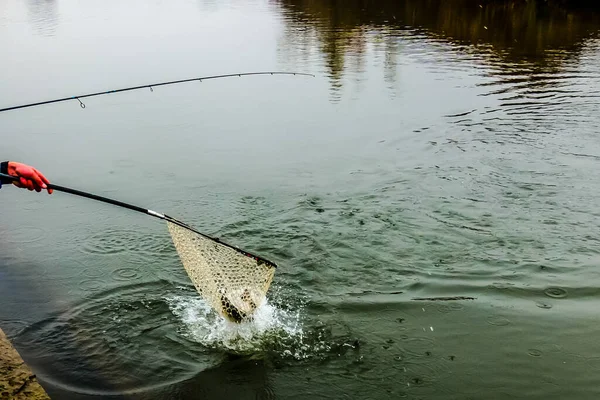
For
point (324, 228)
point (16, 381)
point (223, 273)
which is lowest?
point (324, 228)

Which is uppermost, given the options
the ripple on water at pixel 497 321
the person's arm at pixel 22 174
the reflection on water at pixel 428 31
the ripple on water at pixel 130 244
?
the reflection on water at pixel 428 31

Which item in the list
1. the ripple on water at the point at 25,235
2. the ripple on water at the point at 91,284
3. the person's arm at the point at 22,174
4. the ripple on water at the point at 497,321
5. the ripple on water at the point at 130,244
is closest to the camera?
the person's arm at the point at 22,174

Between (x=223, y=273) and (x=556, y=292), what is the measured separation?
3.44 meters

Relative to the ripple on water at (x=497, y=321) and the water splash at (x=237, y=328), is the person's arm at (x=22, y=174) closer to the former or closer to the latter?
the water splash at (x=237, y=328)

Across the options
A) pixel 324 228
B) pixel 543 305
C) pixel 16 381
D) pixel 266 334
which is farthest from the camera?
pixel 324 228

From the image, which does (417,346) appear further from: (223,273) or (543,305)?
(223,273)

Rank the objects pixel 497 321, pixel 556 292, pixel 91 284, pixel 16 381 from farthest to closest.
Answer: pixel 91 284, pixel 556 292, pixel 497 321, pixel 16 381

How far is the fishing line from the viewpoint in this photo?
537 centimetres

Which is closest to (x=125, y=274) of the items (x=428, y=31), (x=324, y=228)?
(x=324, y=228)

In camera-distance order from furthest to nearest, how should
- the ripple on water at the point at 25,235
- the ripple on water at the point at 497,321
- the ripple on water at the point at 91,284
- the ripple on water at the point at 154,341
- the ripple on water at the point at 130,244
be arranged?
the ripple on water at the point at 25,235 → the ripple on water at the point at 130,244 → the ripple on water at the point at 91,284 → the ripple on water at the point at 497,321 → the ripple on water at the point at 154,341

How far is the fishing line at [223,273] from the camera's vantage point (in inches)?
211

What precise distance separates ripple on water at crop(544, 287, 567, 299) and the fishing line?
2.96 m

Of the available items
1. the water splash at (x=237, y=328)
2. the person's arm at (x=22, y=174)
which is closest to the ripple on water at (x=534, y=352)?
the water splash at (x=237, y=328)

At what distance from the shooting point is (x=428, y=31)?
2614 cm
